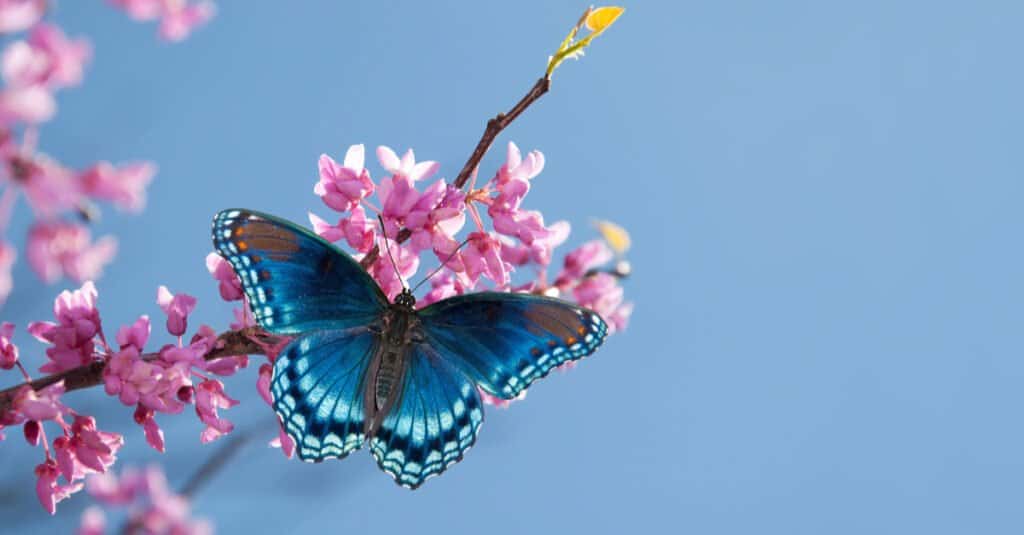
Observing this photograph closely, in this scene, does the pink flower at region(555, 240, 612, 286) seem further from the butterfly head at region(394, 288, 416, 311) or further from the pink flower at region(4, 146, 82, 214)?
the pink flower at region(4, 146, 82, 214)

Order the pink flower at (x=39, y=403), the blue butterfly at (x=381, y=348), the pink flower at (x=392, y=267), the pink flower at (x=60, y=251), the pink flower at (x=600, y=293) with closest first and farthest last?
the pink flower at (x=60, y=251), the pink flower at (x=39, y=403), the blue butterfly at (x=381, y=348), the pink flower at (x=392, y=267), the pink flower at (x=600, y=293)

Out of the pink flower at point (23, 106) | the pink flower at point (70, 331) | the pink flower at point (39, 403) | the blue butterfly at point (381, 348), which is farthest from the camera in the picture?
the blue butterfly at point (381, 348)

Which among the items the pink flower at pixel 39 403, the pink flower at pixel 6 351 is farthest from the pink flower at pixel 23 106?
the pink flower at pixel 6 351

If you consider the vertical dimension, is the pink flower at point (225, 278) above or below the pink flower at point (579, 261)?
below

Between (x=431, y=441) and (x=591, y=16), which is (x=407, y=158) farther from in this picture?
(x=431, y=441)

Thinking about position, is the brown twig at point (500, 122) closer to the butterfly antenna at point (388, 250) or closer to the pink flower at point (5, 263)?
the butterfly antenna at point (388, 250)

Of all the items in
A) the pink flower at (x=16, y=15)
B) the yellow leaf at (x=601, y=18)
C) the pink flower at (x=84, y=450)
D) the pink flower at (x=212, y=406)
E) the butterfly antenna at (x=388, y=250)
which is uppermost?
the yellow leaf at (x=601, y=18)

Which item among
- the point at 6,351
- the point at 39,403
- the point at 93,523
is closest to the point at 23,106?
the point at 39,403

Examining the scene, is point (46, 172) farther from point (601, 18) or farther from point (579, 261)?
point (579, 261)

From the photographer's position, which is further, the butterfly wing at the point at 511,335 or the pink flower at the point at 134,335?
the butterfly wing at the point at 511,335
